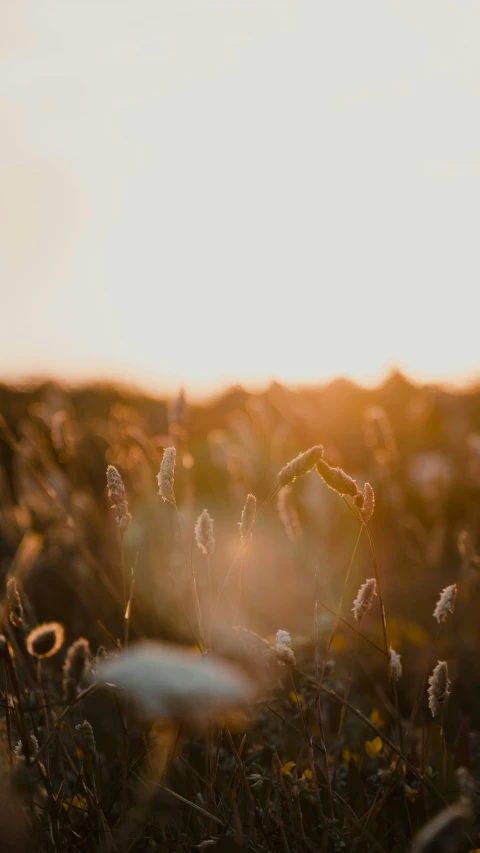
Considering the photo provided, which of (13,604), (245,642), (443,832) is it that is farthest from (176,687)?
(13,604)

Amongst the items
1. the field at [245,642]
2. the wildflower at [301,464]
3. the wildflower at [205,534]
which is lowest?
the field at [245,642]

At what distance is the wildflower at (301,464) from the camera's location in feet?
4.20

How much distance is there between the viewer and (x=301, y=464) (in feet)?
4.27

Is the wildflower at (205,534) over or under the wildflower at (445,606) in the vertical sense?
over

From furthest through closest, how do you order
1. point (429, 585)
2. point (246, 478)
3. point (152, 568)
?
point (152, 568), point (429, 585), point (246, 478)

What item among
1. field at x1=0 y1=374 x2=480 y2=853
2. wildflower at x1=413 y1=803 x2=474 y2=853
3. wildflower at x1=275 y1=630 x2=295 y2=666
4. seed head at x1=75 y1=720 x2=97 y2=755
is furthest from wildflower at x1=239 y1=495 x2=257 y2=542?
wildflower at x1=413 y1=803 x2=474 y2=853

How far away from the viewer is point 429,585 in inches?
136

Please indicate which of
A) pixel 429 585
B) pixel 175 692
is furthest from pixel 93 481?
pixel 175 692

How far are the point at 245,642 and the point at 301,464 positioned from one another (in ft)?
1.16

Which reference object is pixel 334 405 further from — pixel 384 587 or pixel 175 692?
pixel 175 692

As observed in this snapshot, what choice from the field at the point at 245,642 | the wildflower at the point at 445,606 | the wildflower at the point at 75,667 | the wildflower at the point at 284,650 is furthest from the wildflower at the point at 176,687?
the wildflower at the point at 445,606

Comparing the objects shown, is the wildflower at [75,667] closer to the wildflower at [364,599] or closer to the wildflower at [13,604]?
the wildflower at [13,604]

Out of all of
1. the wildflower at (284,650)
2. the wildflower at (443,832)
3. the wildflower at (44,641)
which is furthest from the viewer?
the wildflower at (44,641)

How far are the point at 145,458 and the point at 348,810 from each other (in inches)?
62.9
